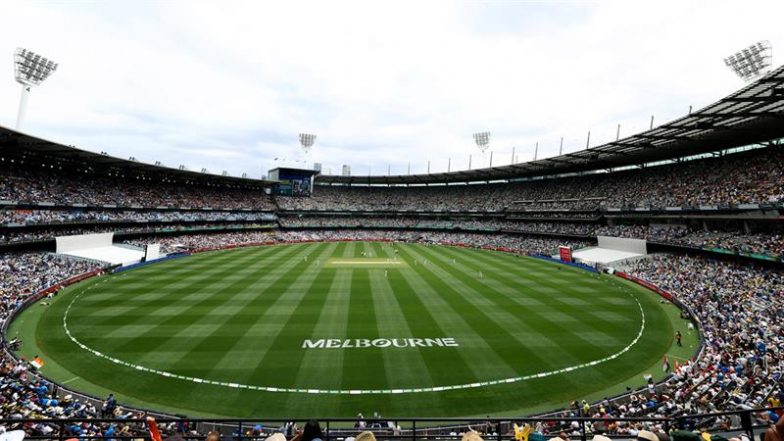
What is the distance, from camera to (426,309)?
1144 inches

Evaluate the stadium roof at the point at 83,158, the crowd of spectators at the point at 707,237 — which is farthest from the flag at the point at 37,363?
the crowd of spectators at the point at 707,237

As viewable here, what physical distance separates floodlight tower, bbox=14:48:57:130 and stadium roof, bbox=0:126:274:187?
384 cm

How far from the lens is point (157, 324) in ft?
81.7

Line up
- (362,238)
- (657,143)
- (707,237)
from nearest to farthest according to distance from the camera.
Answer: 1. (707,237)
2. (657,143)
3. (362,238)

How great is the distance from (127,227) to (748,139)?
8712cm

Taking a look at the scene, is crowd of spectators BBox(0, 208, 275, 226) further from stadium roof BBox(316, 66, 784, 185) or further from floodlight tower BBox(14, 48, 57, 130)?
stadium roof BBox(316, 66, 784, 185)

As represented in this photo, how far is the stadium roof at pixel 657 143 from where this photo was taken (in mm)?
29078

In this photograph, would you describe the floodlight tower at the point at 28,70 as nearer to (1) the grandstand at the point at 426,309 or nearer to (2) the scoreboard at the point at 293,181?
(1) the grandstand at the point at 426,309

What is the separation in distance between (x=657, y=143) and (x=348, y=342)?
4580 cm

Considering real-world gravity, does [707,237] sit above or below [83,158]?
below

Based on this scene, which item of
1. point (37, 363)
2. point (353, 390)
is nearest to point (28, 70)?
point (37, 363)

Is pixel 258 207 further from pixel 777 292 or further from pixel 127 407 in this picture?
pixel 777 292

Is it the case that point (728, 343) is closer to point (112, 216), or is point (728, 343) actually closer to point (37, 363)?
point (37, 363)

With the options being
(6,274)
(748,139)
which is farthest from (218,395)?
(748,139)
